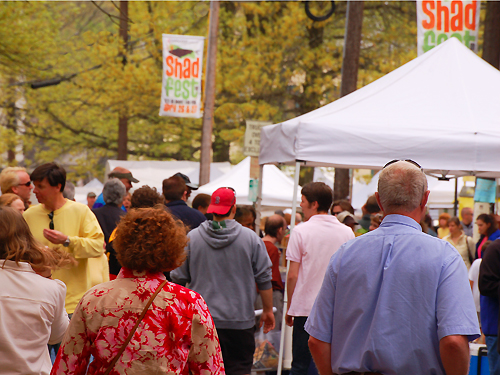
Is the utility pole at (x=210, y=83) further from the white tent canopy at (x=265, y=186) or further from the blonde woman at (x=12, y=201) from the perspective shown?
the blonde woman at (x=12, y=201)

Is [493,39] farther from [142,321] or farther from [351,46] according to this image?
[142,321]

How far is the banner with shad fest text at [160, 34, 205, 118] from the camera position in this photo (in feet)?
43.0

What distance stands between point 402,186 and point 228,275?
8.35 ft

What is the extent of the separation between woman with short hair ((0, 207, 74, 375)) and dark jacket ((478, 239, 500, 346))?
3.61 meters

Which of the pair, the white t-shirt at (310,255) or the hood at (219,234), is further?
the white t-shirt at (310,255)

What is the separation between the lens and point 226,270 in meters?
4.83

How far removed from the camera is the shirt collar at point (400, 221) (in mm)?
2523

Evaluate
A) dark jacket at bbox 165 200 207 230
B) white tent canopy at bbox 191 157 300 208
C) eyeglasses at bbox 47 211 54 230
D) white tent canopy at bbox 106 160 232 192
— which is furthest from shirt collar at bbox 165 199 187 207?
white tent canopy at bbox 106 160 232 192

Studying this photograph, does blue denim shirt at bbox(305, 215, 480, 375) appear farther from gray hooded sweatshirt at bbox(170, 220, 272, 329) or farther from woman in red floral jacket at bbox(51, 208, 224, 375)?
gray hooded sweatshirt at bbox(170, 220, 272, 329)

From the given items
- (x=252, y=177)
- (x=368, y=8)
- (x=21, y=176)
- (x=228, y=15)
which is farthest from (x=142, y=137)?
(x=21, y=176)

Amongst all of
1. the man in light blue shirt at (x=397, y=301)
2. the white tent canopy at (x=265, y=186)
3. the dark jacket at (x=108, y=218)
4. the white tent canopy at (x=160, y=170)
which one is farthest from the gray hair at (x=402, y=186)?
the white tent canopy at (x=160, y=170)

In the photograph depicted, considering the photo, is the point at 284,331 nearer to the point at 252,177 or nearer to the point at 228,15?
the point at 252,177

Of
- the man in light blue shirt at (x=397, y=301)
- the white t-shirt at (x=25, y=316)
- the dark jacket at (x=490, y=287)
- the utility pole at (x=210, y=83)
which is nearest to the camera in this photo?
the man in light blue shirt at (x=397, y=301)

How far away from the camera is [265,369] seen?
20.8 feet
